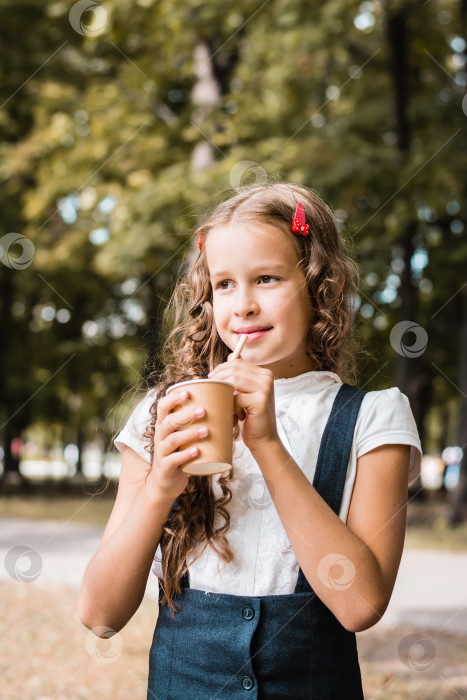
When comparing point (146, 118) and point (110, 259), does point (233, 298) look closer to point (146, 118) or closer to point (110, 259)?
point (110, 259)

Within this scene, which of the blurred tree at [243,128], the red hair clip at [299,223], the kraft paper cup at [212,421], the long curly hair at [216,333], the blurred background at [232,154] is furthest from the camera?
the blurred tree at [243,128]

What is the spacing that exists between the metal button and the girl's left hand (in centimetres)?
33

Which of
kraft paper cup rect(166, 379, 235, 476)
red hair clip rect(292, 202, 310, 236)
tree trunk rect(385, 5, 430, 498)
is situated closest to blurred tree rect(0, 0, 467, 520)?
tree trunk rect(385, 5, 430, 498)

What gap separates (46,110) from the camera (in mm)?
12516

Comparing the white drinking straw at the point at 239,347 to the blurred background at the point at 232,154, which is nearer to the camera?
the white drinking straw at the point at 239,347

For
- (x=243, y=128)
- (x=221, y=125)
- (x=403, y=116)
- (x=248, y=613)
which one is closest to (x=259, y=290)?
(x=248, y=613)

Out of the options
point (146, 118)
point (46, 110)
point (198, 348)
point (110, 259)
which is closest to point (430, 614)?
point (198, 348)

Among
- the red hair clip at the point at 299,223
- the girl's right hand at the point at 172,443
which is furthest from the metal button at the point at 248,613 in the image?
the red hair clip at the point at 299,223

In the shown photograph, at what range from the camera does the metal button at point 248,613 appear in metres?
1.57

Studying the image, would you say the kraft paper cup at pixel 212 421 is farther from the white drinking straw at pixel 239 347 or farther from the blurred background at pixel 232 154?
the blurred background at pixel 232 154

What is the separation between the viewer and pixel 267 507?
1.65 m

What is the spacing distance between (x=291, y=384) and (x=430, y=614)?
16.9 feet

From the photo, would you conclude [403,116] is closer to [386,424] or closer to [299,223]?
[299,223]

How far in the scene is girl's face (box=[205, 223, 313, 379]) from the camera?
1.66 meters
